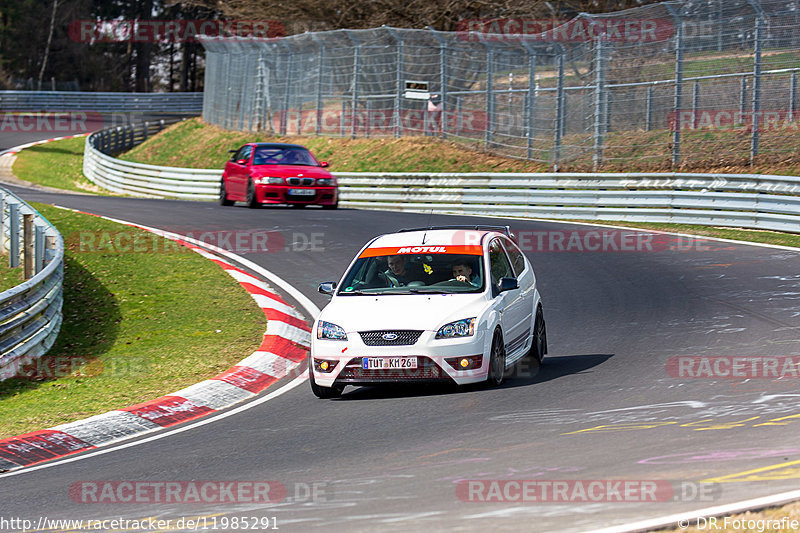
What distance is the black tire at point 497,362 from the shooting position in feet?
31.8

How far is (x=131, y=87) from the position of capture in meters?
95.4

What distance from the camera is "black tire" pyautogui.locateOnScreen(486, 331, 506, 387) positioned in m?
9.69

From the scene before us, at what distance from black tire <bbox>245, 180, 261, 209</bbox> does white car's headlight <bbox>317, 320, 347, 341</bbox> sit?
52.8ft

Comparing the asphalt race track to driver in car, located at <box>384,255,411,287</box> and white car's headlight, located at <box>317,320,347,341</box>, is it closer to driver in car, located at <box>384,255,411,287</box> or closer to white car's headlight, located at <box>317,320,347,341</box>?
white car's headlight, located at <box>317,320,347,341</box>

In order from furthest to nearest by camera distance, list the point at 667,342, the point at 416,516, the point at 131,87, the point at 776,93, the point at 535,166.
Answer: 1. the point at 131,87
2. the point at 535,166
3. the point at 776,93
4. the point at 667,342
5. the point at 416,516

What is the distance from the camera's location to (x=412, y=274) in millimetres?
10641

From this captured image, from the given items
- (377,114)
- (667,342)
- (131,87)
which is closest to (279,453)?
(667,342)

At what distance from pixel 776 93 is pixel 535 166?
7.77m

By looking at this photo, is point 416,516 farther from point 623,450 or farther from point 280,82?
point 280,82

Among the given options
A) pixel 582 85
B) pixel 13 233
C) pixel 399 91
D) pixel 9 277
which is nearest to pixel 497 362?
pixel 13 233

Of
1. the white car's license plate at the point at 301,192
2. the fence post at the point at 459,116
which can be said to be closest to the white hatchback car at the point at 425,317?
the white car's license plate at the point at 301,192

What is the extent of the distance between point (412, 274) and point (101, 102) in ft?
203

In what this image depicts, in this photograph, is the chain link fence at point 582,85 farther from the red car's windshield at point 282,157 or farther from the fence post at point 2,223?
the fence post at point 2,223

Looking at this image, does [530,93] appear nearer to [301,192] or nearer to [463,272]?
[301,192]
